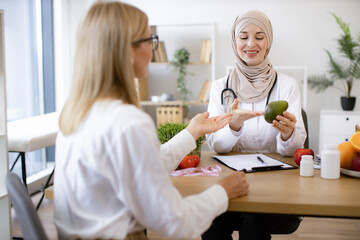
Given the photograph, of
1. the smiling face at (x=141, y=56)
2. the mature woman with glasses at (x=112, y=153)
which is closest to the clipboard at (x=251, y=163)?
the mature woman with glasses at (x=112, y=153)

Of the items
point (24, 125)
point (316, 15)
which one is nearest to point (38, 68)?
point (24, 125)

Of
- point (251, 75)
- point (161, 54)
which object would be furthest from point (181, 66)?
point (251, 75)

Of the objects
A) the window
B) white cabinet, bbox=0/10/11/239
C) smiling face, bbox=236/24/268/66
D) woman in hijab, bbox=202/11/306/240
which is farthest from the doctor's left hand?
the window

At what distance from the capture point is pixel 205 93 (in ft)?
15.2

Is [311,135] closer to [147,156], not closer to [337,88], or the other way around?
[337,88]

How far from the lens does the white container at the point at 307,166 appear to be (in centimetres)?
158

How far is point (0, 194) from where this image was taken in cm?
265

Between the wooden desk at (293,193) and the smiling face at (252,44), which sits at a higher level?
the smiling face at (252,44)

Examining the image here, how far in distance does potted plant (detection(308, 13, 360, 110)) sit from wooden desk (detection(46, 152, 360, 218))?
9.88 feet

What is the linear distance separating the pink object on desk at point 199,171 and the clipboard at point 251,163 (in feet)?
0.27

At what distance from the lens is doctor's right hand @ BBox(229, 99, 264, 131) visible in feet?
6.09

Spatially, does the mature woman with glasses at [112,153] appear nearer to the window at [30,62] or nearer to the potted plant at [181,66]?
the window at [30,62]

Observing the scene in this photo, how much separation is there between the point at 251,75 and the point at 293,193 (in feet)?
3.52

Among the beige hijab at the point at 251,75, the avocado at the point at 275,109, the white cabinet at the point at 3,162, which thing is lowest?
the white cabinet at the point at 3,162
